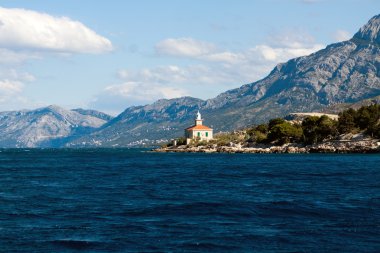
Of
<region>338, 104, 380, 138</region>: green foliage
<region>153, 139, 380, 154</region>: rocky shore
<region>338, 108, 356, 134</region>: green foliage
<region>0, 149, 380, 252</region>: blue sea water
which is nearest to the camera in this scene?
<region>0, 149, 380, 252</region>: blue sea water

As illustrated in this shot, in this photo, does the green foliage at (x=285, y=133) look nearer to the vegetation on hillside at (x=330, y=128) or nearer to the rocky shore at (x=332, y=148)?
the vegetation on hillside at (x=330, y=128)

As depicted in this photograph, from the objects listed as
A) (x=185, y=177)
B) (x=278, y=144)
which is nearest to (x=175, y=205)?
(x=185, y=177)

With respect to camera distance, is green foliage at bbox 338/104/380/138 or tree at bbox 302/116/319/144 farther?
tree at bbox 302/116/319/144

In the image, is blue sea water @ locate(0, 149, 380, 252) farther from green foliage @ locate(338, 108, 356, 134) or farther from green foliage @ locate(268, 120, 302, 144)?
green foliage @ locate(268, 120, 302, 144)

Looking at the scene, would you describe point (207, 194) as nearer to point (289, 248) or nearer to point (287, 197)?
point (287, 197)

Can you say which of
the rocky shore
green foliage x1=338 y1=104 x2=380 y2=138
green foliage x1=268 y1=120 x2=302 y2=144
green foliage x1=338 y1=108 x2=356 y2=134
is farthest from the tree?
green foliage x1=338 y1=104 x2=380 y2=138

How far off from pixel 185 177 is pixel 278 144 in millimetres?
123586

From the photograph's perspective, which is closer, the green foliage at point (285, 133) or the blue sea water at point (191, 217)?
the blue sea water at point (191, 217)

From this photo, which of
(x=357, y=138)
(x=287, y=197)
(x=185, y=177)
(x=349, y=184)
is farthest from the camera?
(x=357, y=138)

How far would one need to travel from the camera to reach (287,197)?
172 feet

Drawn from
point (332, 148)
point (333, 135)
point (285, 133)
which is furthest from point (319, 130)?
point (285, 133)

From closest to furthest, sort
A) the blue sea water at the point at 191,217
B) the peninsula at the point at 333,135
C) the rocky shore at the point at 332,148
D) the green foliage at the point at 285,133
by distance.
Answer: the blue sea water at the point at 191,217
the rocky shore at the point at 332,148
the peninsula at the point at 333,135
the green foliage at the point at 285,133

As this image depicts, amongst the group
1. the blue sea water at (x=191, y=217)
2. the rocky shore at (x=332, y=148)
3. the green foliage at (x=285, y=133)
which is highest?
the green foliage at (x=285, y=133)

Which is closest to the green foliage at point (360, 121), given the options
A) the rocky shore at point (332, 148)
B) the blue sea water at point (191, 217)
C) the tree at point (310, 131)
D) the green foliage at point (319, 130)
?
the green foliage at point (319, 130)
